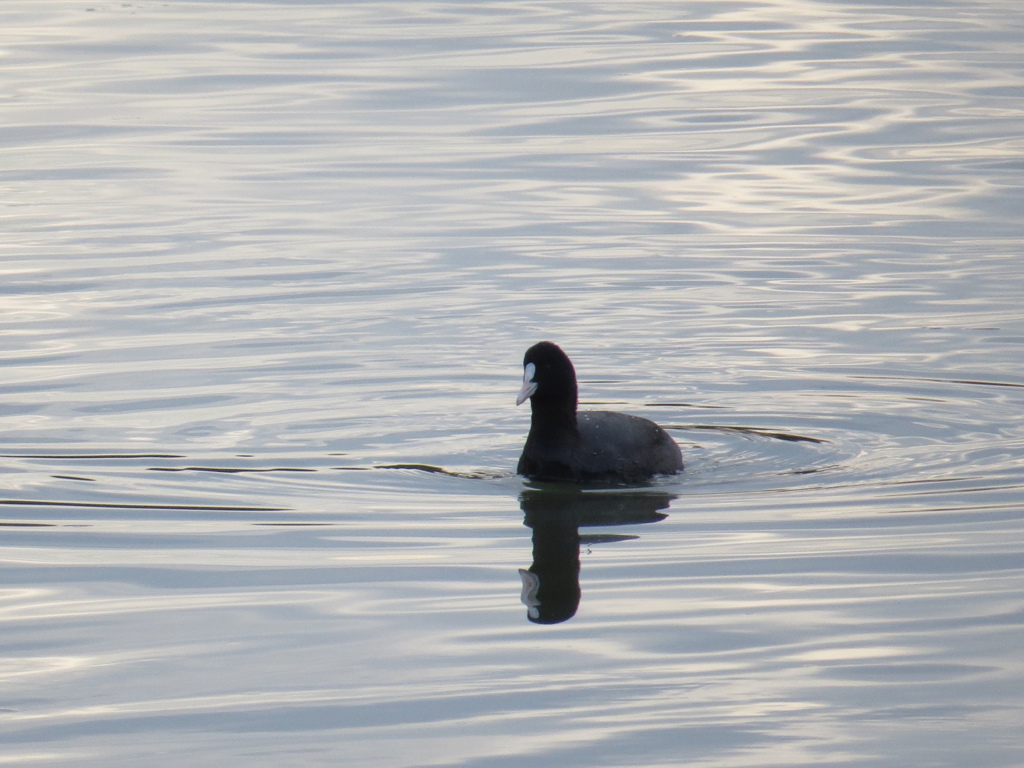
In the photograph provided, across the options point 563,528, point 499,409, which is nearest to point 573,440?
point 563,528

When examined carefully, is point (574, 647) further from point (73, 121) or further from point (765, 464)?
point (73, 121)

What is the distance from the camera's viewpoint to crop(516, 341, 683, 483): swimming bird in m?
10.1

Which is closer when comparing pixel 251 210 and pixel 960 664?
pixel 960 664

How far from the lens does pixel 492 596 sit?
778 cm

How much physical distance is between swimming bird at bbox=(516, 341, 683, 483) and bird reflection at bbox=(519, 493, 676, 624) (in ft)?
0.57

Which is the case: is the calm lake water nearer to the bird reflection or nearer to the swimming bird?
the bird reflection

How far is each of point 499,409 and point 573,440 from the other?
1657 millimetres

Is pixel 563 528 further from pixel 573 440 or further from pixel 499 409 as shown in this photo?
pixel 499 409

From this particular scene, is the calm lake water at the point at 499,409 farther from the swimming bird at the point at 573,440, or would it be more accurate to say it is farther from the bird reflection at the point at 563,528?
the swimming bird at the point at 573,440

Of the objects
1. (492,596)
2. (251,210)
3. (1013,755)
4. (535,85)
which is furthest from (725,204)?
(1013,755)

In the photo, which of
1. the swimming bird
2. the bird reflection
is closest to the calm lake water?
the bird reflection

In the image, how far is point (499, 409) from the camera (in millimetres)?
11836

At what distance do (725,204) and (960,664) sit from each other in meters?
12.1

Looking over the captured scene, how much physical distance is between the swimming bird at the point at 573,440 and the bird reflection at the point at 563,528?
0.17 m
